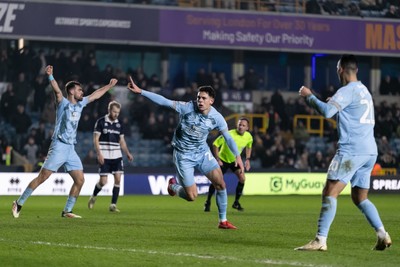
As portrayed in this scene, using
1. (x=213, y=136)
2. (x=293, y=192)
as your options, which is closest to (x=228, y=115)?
(x=213, y=136)

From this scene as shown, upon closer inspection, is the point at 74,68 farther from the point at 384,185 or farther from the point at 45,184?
the point at 384,185

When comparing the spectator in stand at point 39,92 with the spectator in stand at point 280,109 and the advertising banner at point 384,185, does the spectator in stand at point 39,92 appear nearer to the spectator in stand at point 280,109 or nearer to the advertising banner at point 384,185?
the spectator in stand at point 280,109

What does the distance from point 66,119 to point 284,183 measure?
17545 mm

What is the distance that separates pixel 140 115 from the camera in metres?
38.8

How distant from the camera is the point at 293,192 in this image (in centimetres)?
3584

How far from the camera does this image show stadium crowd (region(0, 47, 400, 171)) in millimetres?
35719

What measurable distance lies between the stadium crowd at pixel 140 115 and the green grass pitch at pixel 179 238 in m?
12.1

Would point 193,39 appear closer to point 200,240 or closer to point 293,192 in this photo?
point 293,192

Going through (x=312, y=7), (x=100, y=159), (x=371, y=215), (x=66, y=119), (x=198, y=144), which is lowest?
(x=371, y=215)

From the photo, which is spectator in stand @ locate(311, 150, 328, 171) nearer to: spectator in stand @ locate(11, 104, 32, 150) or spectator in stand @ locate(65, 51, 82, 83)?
spectator in stand @ locate(65, 51, 82, 83)

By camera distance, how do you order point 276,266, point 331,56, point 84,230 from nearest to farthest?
1. point 276,266
2. point 84,230
3. point 331,56

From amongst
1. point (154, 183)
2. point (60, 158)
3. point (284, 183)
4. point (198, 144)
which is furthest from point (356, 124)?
point (284, 183)

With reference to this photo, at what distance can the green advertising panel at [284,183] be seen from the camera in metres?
35.1

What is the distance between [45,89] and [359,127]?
25.7m
